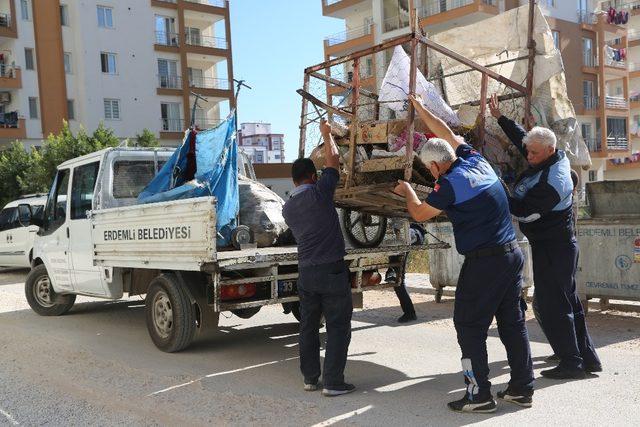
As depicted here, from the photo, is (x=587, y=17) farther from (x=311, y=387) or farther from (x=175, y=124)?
(x=311, y=387)

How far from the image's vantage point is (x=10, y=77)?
34250 mm

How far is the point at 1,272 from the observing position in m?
18.5

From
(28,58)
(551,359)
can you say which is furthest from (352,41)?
(551,359)

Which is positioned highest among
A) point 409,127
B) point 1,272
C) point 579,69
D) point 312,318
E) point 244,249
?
point 579,69

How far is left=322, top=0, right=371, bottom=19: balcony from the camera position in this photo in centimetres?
3738

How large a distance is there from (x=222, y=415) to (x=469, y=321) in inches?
75.1

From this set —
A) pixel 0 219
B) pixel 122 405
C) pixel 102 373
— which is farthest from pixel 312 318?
pixel 0 219

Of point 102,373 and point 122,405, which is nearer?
point 122,405

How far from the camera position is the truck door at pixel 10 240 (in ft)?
52.4

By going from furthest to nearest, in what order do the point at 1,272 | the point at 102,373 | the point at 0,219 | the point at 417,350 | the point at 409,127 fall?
1. the point at 1,272
2. the point at 0,219
3. the point at 417,350
4. the point at 102,373
5. the point at 409,127

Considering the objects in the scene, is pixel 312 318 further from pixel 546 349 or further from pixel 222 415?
pixel 546 349

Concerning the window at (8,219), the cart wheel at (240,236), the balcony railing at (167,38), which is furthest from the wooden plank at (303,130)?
the balcony railing at (167,38)

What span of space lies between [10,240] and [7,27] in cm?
2250

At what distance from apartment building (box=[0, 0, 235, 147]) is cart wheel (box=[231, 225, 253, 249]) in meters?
30.8
